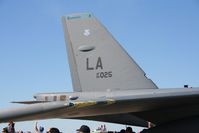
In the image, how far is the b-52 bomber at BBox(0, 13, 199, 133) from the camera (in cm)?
718

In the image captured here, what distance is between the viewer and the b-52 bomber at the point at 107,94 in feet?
23.6

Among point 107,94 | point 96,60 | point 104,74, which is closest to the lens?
point 107,94

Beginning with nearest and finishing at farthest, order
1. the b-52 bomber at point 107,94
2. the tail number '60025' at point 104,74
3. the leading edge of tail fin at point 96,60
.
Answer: the b-52 bomber at point 107,94 → the leading edge of tail fin at point 96,60 → the tail number '60025' at point 104,74

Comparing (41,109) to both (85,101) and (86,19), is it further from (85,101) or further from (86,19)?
(86,19)

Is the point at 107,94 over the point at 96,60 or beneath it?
beneath

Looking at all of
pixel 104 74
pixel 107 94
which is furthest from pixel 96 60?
pixel 107 94

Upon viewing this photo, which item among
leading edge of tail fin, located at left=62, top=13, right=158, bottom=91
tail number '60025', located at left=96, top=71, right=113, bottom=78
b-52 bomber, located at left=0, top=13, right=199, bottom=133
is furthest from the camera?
tail number '60025', located at left=96, top=71, right=113, bottom=78

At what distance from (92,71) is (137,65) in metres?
1.27

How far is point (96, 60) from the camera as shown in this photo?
32.2ft

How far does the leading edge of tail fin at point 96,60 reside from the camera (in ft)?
30.6

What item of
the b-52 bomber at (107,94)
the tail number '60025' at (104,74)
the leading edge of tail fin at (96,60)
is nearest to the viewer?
the b-52 bomber at (107,94)

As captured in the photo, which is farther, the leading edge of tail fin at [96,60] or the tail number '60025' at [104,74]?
the tail number '60025' at [104,74]

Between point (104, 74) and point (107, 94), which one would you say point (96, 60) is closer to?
point (104, 74)

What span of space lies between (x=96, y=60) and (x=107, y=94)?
2.00m
